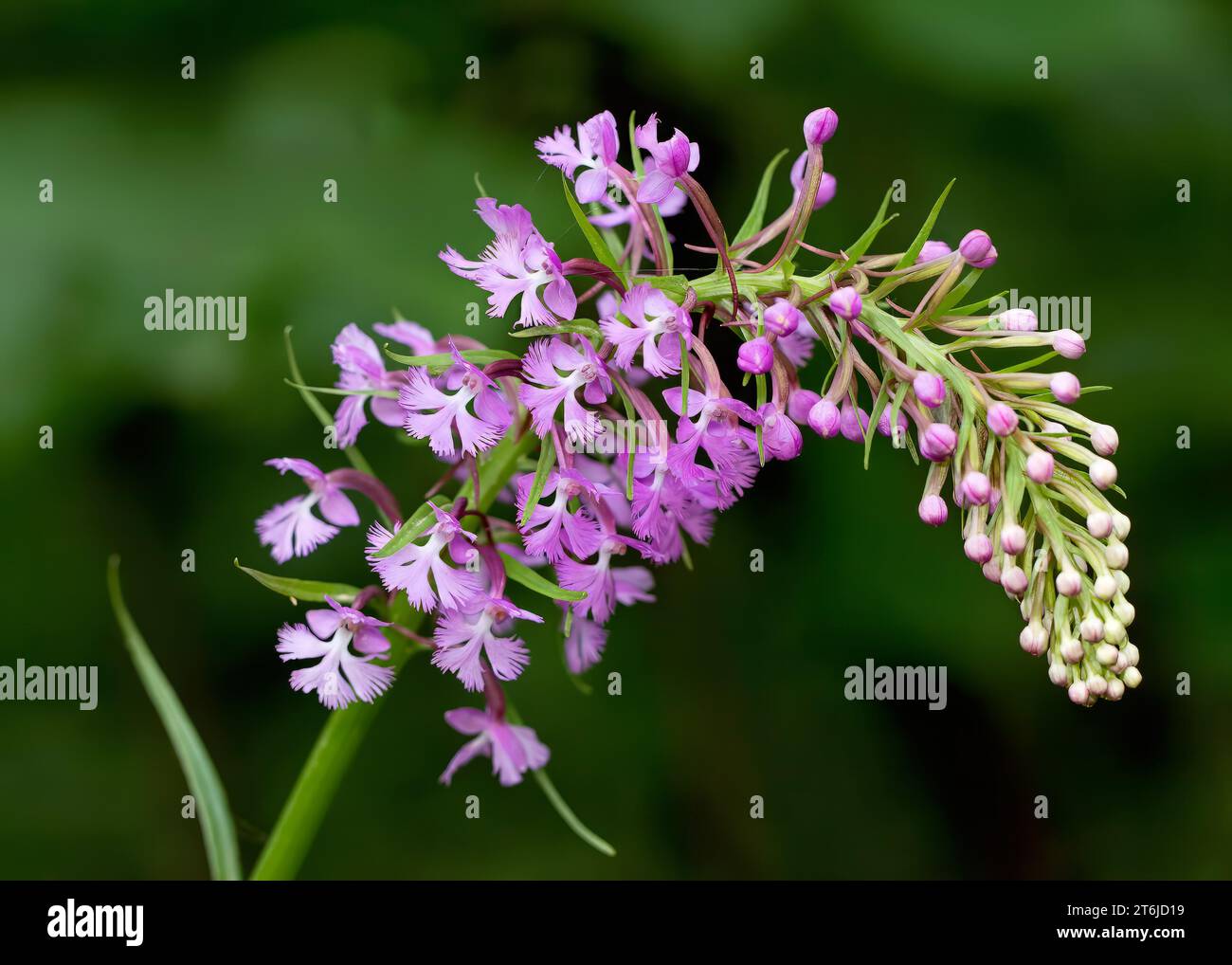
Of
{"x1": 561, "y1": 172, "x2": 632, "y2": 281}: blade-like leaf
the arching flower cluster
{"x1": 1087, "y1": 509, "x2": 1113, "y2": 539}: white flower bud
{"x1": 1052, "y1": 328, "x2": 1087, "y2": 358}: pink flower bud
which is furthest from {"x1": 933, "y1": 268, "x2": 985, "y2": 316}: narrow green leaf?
{"x1": 561, "y1": 172, "x2": 632, "y2": 281}: blade-like leaf

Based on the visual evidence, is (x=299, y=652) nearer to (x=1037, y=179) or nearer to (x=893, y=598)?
(x=893, y=598)

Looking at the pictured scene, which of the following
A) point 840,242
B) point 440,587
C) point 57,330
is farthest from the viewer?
point 840,242

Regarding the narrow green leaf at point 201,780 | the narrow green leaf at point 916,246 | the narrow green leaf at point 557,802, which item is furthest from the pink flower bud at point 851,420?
the narrow green leaf at point 201,780

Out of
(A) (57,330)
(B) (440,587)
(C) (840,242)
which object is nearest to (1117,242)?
(C) (840,242)

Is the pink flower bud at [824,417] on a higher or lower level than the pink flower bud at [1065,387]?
lower

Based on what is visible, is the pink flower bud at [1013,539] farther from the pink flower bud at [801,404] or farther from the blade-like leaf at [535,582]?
the blade-like leaf at [535,582]

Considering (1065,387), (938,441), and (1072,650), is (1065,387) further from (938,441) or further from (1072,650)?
(1072,650)
